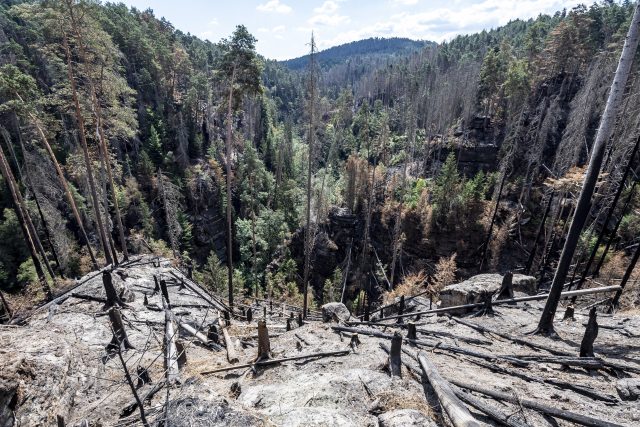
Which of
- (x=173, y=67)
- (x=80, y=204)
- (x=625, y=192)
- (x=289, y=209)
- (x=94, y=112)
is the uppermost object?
(x=173, y=67)

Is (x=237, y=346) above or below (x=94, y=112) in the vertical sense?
below

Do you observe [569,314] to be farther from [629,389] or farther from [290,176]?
[290,176]

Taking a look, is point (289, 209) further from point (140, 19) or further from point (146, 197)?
point (140, 19)

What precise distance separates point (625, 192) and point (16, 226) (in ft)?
161

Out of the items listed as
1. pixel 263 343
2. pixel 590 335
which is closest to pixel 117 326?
pixel 263 343

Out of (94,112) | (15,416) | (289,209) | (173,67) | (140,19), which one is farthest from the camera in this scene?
(140,19)

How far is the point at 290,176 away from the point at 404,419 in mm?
53310

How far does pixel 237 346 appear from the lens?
8406 millimetres

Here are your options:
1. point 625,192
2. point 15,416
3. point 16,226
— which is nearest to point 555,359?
point 15,416

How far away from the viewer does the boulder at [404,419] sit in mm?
3756

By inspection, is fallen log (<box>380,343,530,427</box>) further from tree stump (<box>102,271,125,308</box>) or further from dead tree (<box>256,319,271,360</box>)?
tree stump (<box>102,271,125,308</box>)

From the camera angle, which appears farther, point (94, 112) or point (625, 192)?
point (625, 192)

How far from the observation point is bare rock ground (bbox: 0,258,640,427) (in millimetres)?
4172

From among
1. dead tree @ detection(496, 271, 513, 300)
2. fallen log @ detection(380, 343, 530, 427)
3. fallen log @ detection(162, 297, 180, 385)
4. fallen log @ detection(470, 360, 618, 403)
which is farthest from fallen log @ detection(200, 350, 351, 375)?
dead tree @ detection(496, 271, 513, 300)
